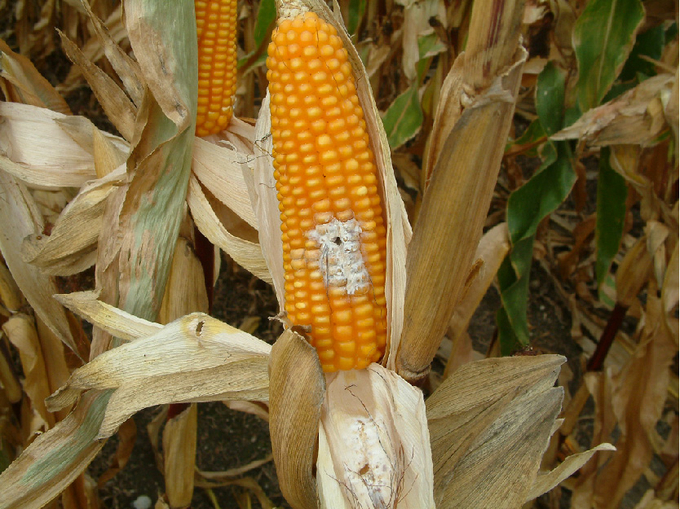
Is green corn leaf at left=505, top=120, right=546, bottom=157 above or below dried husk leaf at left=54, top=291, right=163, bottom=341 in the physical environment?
above

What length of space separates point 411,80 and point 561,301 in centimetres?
132

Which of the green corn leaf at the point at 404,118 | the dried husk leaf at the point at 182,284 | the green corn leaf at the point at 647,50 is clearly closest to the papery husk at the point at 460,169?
the dried husk leaf at the point at 182,284

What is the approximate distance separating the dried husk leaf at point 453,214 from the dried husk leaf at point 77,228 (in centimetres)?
75

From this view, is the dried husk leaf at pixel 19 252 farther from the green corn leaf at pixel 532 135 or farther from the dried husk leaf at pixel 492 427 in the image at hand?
the green corn leaf at pixel 532 135

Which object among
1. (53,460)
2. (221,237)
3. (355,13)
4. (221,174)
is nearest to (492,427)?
(221,237)

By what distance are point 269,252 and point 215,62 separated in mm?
510

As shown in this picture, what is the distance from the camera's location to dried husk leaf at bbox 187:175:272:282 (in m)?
1.19

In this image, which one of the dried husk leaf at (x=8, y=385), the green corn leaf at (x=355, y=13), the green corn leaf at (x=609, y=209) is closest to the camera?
the dried husk leaf at (x=8, y=385)

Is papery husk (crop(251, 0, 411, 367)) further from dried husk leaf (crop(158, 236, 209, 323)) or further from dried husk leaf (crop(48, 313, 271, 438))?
dried husk leaf (crop(158, 236, 209, 323))

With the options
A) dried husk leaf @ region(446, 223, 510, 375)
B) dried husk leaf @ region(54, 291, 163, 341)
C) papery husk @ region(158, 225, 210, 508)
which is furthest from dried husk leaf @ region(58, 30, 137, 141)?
dried husk leaf @ region(446, 223, 510, 375)

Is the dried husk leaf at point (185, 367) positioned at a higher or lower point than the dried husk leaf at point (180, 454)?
higher

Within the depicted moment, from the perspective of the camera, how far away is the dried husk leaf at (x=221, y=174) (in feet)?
4.06

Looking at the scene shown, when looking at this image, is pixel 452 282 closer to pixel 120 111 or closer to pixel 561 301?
pixel 120 111

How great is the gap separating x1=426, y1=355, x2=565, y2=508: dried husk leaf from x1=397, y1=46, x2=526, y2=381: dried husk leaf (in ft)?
0.68
